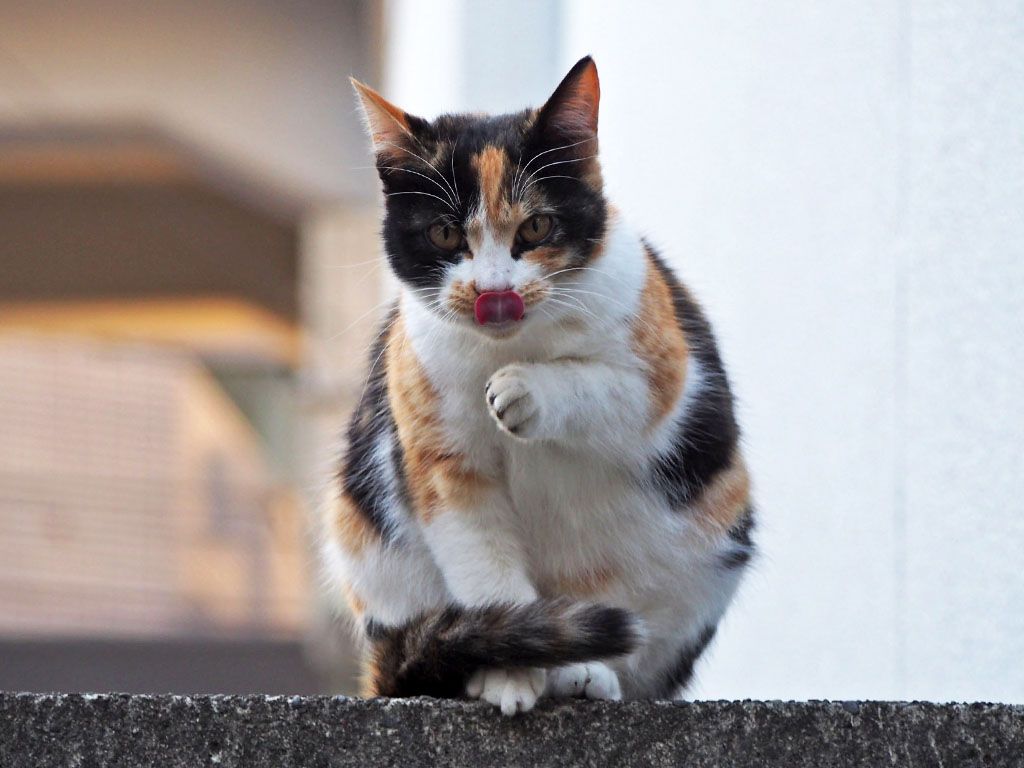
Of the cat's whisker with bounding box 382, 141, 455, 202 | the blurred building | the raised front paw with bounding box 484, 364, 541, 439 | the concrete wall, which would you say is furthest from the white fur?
the blurred building

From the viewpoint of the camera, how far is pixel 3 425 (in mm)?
8703

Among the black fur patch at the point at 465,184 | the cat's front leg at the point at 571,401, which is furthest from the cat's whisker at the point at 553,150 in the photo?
the cat's front leg at the point at 571,401

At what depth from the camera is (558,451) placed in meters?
1.41

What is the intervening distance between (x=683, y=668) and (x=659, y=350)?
441 mm

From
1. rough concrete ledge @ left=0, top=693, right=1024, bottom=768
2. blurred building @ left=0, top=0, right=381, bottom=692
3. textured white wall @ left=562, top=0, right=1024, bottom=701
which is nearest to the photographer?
rough concrete ledge @ left=0, top=693, right=1024, bottom=768

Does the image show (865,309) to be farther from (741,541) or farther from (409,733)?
(409,733)

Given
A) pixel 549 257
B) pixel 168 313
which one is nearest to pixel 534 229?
pixel 549 257

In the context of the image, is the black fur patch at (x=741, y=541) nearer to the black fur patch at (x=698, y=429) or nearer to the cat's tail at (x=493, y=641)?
the black fur patch at (x=698, y=429)

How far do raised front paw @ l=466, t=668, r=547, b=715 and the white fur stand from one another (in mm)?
13

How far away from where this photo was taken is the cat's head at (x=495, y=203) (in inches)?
54.2

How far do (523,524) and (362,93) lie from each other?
21.2 inches

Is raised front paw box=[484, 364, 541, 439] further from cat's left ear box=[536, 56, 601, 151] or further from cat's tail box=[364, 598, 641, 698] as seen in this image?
cat's left ear box=[536, 56, 601, 151]

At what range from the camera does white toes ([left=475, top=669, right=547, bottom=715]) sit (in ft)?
3.92

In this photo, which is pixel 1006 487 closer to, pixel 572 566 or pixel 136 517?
pixel 572 566
